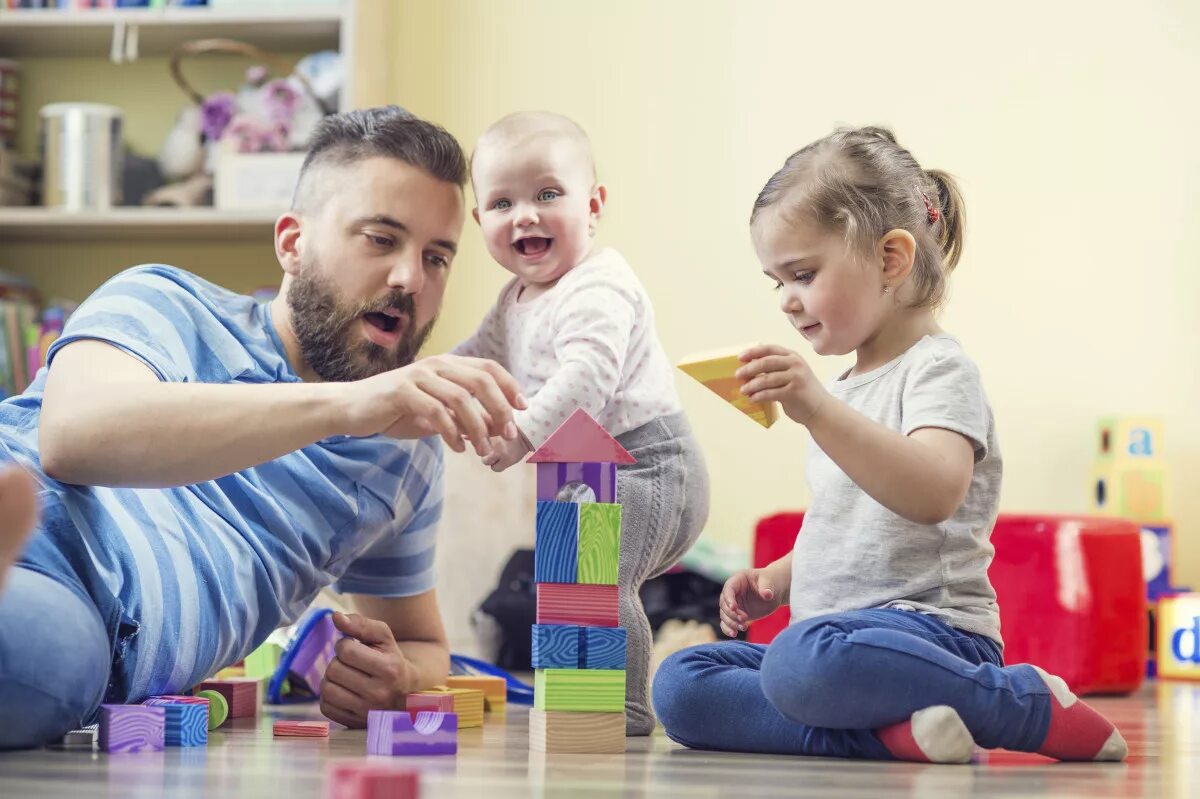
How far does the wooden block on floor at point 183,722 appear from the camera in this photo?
146 cm

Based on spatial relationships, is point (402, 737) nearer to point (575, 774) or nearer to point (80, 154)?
point (575, 774)

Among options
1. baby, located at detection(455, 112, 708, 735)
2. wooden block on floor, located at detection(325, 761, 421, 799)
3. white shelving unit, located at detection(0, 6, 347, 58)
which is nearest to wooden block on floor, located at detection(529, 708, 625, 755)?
baby, located at detection(455, 112, 708, 735)

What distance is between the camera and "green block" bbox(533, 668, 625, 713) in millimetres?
1406

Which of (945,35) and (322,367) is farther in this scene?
(945,35)

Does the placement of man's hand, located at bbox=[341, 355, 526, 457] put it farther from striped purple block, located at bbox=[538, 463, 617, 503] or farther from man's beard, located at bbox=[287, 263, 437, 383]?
man's beard, located at bbox=[287, 263, 437, 383]

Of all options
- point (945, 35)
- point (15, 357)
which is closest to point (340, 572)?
point (15, 357)

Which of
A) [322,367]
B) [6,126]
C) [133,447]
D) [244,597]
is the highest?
[6,126]

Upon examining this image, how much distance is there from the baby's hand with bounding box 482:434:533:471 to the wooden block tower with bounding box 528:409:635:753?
0.20 meters

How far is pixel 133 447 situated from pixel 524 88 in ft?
8.90

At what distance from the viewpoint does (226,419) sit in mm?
1352

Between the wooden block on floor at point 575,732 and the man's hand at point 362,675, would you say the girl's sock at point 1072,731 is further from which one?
the man's hand at point 362,675

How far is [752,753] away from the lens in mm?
1521

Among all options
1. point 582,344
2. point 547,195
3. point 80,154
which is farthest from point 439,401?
point 80,154

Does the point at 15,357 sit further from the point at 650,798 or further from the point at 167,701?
the point at 650,798
